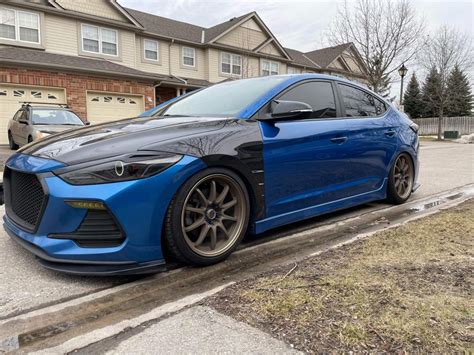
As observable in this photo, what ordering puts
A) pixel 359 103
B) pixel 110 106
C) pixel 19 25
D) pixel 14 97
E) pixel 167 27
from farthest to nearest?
1. pixel 167 27
2. pixel 110 106
3. pixel 19 25
4. pixel 14 97
5. pixel 359 103

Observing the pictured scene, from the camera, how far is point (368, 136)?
4340 millimetres

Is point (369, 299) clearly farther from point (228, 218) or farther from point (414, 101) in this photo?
point (414, 101)

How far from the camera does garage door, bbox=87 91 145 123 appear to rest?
1673 cm

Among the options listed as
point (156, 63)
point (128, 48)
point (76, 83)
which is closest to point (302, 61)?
point (156, 63)

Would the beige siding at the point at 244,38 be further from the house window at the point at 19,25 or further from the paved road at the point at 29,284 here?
the paved road at the point at 29,284

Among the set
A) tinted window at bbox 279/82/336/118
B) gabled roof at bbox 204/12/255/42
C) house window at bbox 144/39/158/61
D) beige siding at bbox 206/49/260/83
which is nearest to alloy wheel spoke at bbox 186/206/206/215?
tinted window at bbox 279/82/336/118

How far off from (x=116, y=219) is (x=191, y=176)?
0.59 meters

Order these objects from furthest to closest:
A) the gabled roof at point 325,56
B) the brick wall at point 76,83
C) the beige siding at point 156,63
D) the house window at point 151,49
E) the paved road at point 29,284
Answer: the gabled roof at point 325,56, the house window at point 151,49, the beige siding at point 156,63, the brick wall at point 76,83, the paved road at point 29,284

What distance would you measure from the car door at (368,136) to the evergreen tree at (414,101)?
44795 millimetres

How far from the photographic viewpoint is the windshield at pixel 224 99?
3.53m

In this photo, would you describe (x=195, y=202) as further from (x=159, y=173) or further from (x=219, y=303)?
(x=219, y=303)

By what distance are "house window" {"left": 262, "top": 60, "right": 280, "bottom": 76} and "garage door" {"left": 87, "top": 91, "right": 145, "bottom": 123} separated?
33.1 feet

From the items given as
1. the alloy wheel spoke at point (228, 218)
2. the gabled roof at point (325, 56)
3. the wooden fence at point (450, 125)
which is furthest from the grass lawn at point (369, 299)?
the wooden fence at point (450, 125)

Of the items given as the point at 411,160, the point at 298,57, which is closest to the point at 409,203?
the point at 411,160
